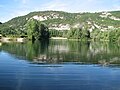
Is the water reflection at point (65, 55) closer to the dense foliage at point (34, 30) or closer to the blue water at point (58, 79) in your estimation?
the blue water at point (58, 79)

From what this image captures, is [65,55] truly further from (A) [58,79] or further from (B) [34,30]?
(B) [34,30]

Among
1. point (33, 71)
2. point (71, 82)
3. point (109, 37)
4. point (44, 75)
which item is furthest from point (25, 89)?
point (109, 37)

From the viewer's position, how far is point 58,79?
107 feet

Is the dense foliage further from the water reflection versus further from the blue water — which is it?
the blue water

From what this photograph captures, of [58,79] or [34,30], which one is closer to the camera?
[58,79]

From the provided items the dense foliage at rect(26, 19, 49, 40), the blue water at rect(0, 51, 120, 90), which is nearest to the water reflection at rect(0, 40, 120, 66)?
the blue water at rect(0, 51, 120, 90)

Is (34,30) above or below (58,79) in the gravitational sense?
above

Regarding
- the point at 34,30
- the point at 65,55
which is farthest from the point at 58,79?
the point at 34,30

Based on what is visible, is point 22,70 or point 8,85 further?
point 22,70

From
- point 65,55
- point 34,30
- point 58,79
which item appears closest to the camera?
point 58,79

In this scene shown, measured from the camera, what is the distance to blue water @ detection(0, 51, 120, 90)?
28609 mm

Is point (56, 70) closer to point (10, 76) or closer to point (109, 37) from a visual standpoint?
point (10, 76)

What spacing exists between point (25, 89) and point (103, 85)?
7311 mm

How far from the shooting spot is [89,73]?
37281 mm
